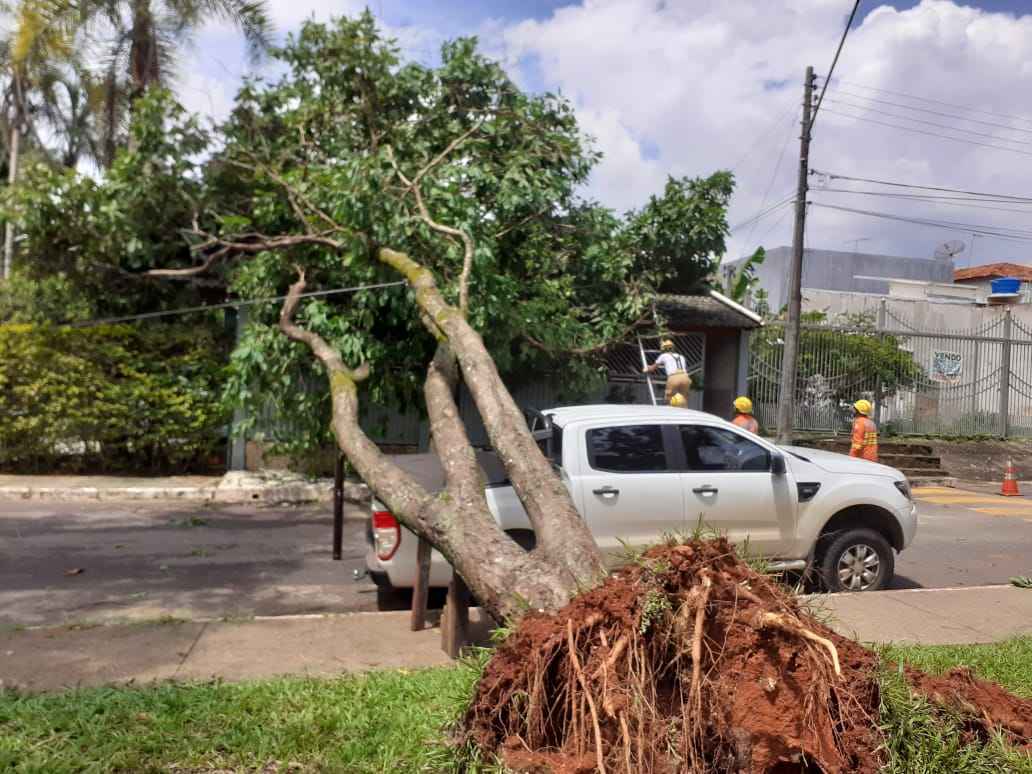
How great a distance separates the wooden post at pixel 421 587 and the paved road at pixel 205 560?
1099mm

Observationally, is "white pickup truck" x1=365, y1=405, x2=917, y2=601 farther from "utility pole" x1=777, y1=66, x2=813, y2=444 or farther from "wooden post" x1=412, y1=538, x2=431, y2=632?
"utility pole" x1=777, y1=66, x2=813, y2=444

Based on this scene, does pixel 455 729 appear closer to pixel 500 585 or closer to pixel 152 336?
pixel 500 585

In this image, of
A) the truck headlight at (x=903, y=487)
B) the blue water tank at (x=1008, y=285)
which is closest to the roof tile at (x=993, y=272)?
the blue water tank at (x=1008, y=285)

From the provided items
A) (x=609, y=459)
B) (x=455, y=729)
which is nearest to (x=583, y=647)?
(x=455, y=729)

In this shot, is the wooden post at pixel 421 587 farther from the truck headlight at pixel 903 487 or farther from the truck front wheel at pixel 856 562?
the truck headlight at pixel 903 487

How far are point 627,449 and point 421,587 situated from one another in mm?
2142

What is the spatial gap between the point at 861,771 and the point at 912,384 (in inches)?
724

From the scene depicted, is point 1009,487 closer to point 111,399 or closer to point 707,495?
point 707,495

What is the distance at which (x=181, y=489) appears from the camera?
12812mm

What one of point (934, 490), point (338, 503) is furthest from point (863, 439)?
point (338, 503)

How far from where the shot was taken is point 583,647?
12.3ft

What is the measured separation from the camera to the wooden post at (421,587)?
6688 millimetres

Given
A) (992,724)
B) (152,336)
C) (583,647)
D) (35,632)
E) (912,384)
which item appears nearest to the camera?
(583,647)

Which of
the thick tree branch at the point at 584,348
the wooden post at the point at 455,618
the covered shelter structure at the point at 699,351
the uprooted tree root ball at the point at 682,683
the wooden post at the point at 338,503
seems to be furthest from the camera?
the covered shelter structure at the point at 699,351
